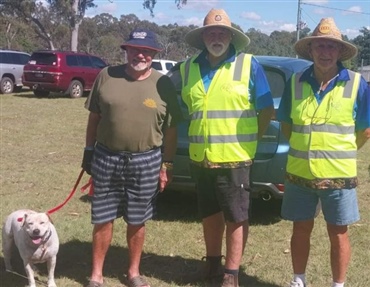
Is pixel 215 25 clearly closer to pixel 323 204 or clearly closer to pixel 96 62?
pixel 323 204

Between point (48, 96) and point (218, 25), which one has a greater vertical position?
point (218, 25)

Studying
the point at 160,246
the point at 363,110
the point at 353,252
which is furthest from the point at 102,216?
the point at 353,252

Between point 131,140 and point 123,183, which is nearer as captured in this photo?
point 131,140

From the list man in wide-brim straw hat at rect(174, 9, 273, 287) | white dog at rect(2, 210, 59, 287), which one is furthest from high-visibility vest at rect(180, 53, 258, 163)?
white dog at rect(2, 210, 59, 287)

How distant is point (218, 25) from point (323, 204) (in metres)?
1.41

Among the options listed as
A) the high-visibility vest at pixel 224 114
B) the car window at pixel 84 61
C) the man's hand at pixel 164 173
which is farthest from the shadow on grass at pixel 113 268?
the car window at pixel 84 61

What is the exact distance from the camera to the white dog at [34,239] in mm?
4004

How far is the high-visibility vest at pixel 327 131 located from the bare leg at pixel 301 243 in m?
0.43

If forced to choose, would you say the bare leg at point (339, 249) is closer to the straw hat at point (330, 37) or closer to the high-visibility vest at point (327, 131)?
the high-visibility vest at point (327, 131)

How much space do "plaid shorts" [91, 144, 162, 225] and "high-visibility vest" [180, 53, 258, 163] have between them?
0.39 m

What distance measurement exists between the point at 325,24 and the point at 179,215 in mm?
3142

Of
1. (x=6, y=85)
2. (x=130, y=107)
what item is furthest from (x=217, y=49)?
(x=6, y=85)

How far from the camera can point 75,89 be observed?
66.7 feet

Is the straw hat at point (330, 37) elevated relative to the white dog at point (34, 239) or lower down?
elevated
